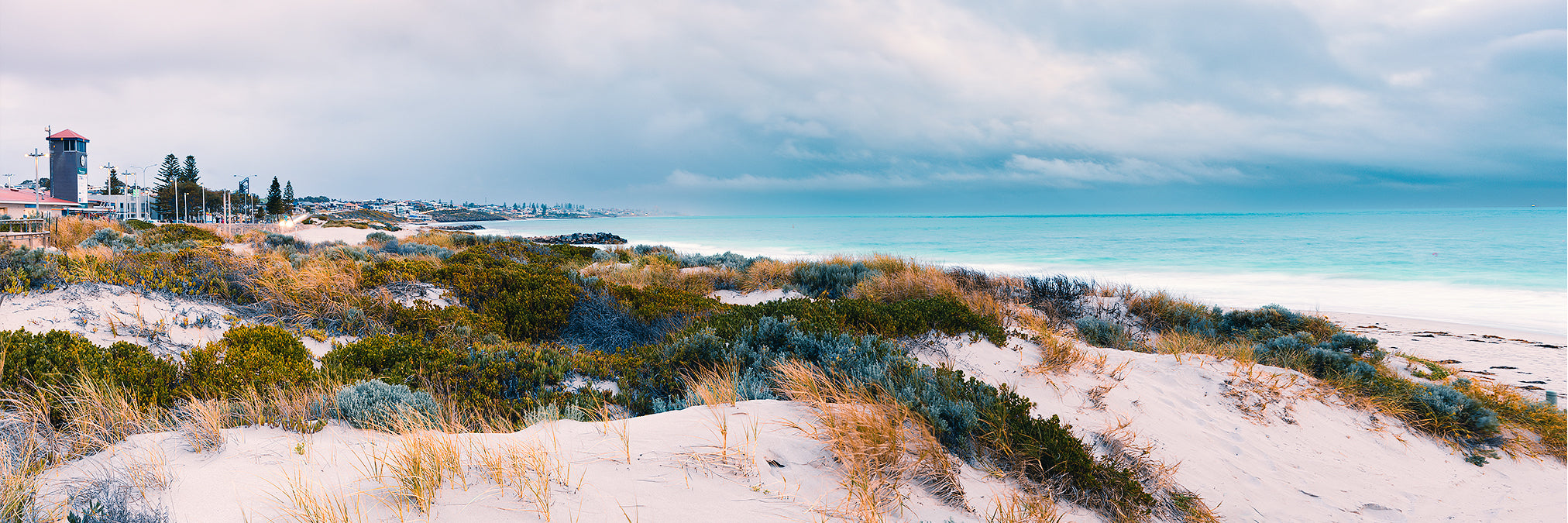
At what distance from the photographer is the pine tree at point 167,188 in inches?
2564

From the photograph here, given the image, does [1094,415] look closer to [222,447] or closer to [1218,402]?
[1218,402]

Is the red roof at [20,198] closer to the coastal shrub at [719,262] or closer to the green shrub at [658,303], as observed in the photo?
the coastal shrub at [719,262]

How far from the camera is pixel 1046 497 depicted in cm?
350

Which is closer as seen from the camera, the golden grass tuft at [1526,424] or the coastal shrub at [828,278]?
the golden grass tuft at [1526,424]

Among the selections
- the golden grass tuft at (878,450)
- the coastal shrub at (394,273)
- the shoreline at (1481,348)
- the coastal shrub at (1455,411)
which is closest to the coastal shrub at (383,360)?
the coastal shrub at (394,273)

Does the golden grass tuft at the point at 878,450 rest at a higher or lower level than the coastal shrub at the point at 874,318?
lower

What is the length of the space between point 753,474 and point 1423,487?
580cm

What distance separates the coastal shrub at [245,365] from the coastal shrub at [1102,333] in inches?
360

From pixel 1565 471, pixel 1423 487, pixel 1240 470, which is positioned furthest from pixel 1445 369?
pixel 1240 470

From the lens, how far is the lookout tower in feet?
199

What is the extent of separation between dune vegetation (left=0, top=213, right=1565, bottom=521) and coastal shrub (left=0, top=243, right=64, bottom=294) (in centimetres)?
3

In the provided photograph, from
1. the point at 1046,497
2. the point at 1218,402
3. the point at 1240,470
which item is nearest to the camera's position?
the point at 1046,497

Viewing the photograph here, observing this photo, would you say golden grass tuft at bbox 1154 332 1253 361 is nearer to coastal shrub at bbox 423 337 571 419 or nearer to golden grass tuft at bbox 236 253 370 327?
coastal shrub at bbox 423 337 571 419

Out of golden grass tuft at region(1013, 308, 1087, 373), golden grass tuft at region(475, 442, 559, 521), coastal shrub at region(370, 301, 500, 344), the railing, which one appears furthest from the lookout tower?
golden grass tuft at region(1013, 308, 1087, 373)
